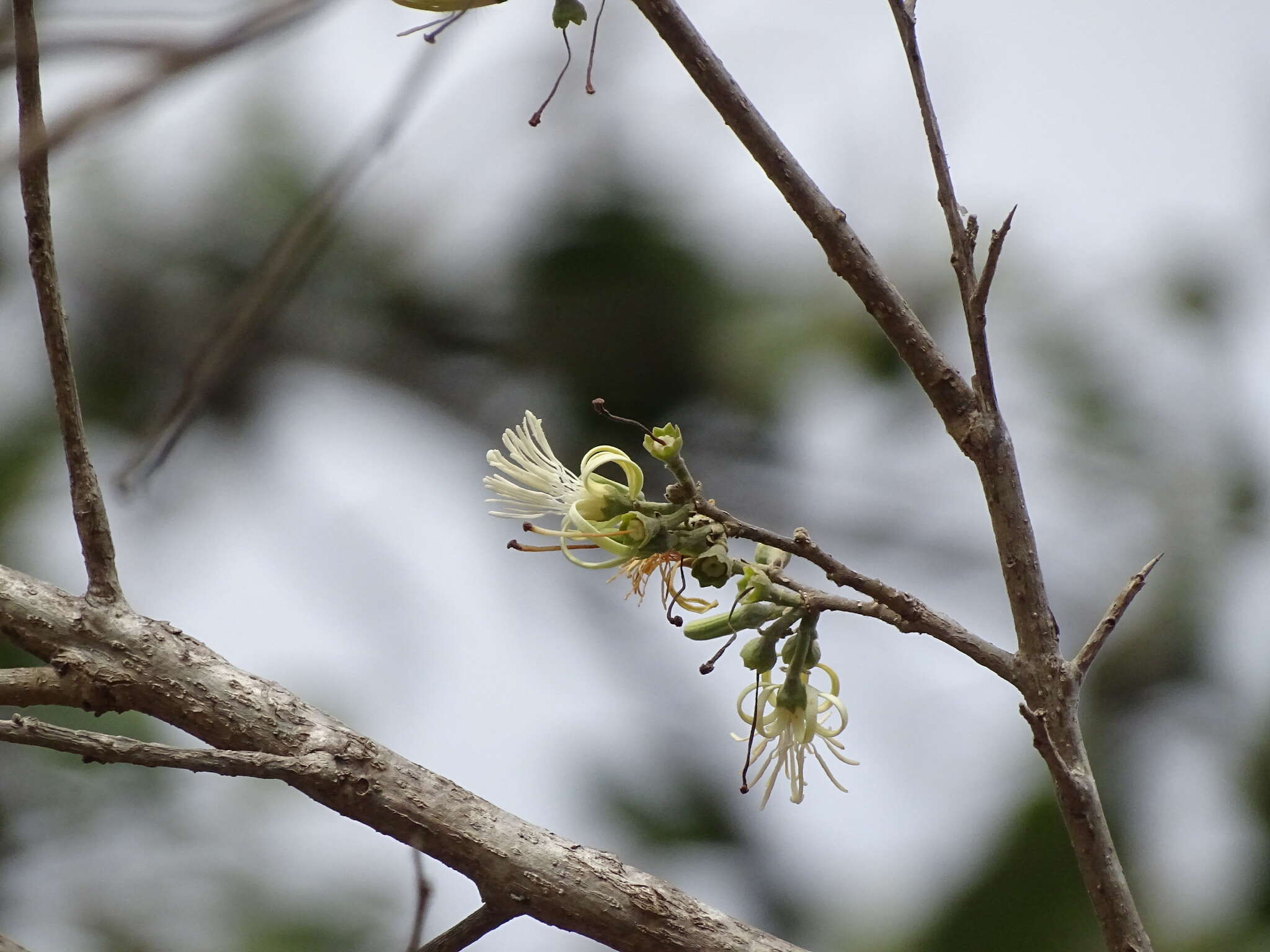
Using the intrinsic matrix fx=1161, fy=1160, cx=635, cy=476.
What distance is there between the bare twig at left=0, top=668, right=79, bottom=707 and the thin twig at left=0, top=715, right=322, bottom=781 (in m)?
0.05

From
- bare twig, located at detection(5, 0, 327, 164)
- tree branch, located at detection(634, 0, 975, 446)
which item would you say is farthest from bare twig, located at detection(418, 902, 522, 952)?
bare twig, located at detection(5, 0, 327, 164)

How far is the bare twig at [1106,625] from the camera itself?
0.64m

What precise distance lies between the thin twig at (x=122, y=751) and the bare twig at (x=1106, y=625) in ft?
1.45

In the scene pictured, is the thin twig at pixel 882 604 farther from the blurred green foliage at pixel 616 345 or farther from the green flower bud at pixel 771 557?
the blurred green foliage at pixel 616 345

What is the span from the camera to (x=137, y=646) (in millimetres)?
642

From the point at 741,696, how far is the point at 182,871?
2.11 meters

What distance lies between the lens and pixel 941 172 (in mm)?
636

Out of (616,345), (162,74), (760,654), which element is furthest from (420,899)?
(616,345)

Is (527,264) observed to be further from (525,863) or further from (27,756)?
(525,863)

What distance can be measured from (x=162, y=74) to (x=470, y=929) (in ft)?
1.72

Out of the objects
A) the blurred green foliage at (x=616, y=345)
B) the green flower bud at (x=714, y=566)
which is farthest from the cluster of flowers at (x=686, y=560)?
the blurred green foliage at (x=616, y=345)

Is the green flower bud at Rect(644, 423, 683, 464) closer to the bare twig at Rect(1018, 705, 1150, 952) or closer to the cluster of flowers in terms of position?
the cluster of flowers

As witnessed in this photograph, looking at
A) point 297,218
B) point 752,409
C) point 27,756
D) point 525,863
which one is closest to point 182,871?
point 27,756

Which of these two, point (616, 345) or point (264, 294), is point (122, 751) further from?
point (616, 345)
